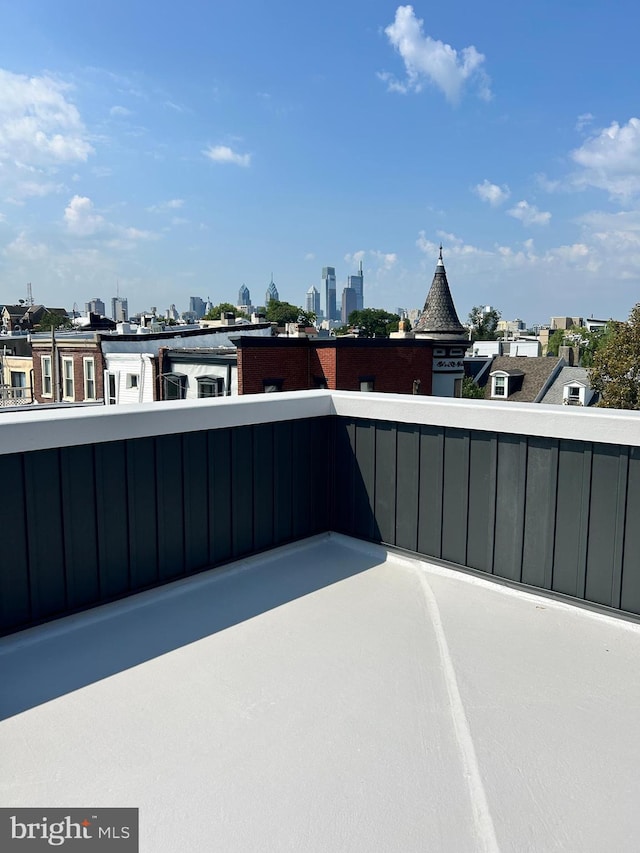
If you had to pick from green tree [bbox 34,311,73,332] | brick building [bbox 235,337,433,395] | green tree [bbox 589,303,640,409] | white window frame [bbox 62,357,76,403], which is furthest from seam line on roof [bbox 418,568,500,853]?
green tree [bbox 34,311,73,332]

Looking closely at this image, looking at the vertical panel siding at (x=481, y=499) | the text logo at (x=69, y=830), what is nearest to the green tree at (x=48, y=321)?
the vertical panel siding at (x=481, y=499)

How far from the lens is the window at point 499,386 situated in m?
42.6

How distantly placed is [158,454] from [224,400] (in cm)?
83

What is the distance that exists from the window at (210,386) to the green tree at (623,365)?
20.3 m

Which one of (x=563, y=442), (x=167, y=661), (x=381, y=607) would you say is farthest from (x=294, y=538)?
(x=563, y=442)

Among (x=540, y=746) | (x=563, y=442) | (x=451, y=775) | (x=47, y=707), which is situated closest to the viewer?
(x=451, y=775)

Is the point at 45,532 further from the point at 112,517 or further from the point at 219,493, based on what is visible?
the point at 219,493

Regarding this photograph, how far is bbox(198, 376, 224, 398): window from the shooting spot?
22672 mm

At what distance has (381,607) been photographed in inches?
183

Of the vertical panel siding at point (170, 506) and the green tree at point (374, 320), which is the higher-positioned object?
the green tree at point (374, 320)

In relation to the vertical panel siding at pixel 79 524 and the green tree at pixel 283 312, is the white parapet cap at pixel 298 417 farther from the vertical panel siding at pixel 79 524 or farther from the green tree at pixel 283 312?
the green tree at pixel 283 312

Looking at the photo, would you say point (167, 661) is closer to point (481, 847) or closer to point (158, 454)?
point (158, 454)

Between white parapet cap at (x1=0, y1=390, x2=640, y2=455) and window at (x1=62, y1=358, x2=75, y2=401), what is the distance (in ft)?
86.3

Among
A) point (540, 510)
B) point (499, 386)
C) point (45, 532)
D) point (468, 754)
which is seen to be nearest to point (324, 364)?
point (540, 510)
